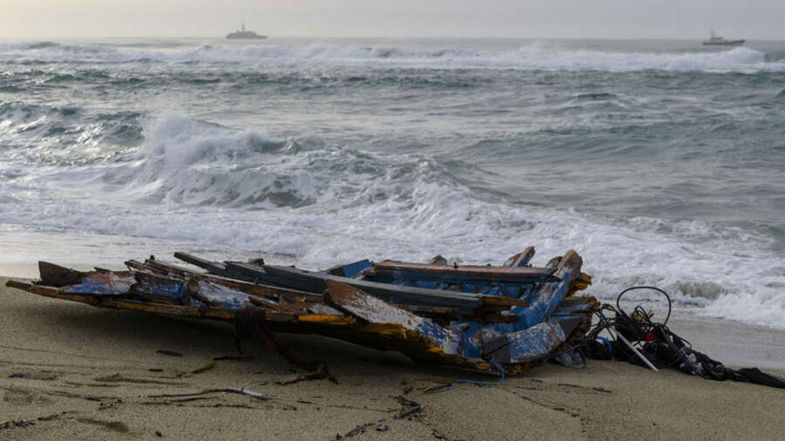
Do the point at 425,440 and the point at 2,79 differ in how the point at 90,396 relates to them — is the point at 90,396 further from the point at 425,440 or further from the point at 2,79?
the point at 2,79

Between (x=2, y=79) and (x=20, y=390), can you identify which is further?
(x=2, y=79)

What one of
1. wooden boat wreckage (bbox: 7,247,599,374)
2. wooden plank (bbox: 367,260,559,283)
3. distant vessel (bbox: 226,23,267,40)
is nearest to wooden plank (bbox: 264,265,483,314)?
wooden boat wreckage (bbox: 7,247,599,374)

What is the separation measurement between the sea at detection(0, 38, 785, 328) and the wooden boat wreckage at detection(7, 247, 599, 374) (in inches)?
103

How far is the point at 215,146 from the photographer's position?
1482cm

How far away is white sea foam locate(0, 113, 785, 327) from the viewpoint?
25.1 ft

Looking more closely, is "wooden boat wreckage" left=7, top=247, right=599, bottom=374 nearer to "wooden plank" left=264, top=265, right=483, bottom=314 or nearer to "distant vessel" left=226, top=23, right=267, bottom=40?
"wooden plank" left=264, top=265, right=483, bottom=314

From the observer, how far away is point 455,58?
52562mm

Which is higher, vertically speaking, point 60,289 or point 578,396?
point 60,289

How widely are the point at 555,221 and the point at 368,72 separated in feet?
96.5

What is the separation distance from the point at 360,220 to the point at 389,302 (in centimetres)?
575

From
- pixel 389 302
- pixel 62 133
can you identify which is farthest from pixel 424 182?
pixel 62 133

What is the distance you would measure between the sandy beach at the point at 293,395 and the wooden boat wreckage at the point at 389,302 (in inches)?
7.3

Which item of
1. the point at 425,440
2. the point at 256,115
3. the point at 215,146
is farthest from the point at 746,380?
the point at 256,115

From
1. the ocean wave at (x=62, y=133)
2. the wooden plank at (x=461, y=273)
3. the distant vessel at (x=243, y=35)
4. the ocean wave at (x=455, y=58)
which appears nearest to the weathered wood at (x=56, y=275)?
the wooden plank at (x=461, y=273)
